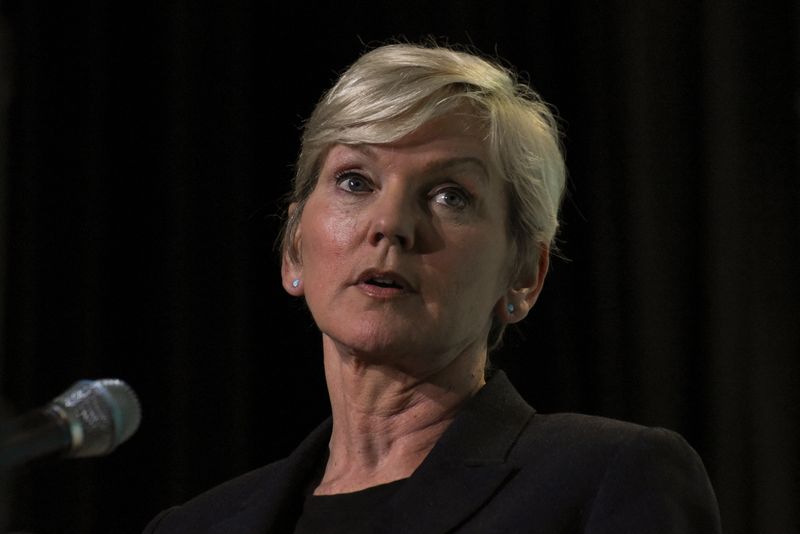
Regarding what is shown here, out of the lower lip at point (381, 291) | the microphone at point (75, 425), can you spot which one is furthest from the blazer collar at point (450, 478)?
the microphone at point (75, 425)

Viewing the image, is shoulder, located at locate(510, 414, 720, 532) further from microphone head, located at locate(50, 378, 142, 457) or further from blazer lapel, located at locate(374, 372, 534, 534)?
microphone head, located at locate(50, 378, 142, 457)

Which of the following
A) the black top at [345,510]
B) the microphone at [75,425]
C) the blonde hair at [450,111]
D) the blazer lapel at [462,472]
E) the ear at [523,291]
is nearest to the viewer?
the microphone at [75,425]

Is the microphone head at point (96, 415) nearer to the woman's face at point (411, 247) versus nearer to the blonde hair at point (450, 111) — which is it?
the woman's face at point (411, 247)

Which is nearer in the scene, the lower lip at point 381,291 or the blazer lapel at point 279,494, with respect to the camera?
the lower lip at point 381,291

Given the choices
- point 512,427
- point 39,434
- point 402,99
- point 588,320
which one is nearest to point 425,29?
point 588,320

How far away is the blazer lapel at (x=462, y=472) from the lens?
1.84m

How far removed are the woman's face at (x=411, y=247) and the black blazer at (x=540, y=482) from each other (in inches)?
6.2

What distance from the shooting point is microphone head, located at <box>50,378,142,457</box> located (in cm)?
116

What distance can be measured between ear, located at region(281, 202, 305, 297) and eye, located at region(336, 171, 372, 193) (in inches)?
9.1

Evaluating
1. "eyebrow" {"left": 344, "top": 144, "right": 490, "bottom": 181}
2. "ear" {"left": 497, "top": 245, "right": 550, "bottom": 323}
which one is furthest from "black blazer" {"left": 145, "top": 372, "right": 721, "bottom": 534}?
"eyebrow" {"left": 344, "top": 144, "right": 490, "bottom": 181}

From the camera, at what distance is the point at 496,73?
2203mm

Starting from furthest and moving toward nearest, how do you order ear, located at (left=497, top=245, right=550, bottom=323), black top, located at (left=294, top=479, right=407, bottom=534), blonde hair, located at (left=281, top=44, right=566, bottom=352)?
1. ear, located at (left=497, top=245, right=550, bottom=323)
2. blonde hair, located at (left=281, top=44, right=566, bottom=352)
3. black top, located at (left=294, top=479, right=407, bottom=534)

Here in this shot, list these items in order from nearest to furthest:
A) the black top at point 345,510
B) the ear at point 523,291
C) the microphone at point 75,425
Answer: the microphone at point 75,425
the black top at point 345,510
the ear at point 523,291

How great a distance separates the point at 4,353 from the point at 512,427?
4.79ft
